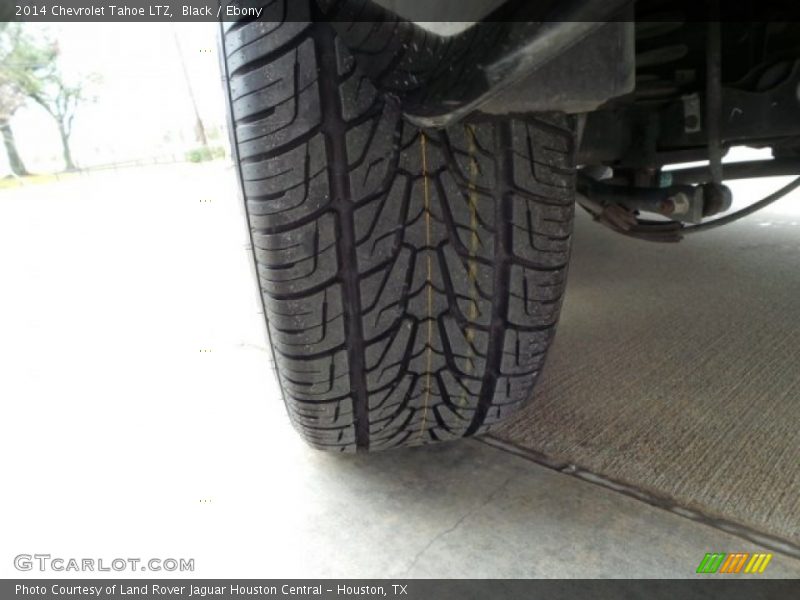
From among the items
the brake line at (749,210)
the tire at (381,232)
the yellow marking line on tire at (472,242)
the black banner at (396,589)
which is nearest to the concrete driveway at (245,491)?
the black banner at (396,589)

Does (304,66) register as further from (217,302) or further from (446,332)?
(217,302)

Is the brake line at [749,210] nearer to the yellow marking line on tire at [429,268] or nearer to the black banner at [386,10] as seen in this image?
the black banner at [386,10]

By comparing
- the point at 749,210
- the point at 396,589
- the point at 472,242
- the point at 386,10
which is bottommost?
the point at 396,589

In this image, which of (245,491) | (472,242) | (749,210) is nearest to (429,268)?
(472,242)

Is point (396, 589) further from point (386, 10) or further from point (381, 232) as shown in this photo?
point (386, 10)

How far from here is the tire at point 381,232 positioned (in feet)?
2.44

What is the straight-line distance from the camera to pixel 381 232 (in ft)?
2.70

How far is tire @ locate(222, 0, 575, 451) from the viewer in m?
0.74

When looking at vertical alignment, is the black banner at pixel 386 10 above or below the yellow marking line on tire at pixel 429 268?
above

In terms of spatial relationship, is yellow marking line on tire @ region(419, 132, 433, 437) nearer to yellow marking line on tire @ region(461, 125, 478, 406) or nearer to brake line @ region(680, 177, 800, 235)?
yellow marking line on tire @ region(461, 125, 478, 406)

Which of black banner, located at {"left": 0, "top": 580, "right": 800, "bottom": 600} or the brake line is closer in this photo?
black banner, located at {"left": 0, "top": 580, "right": 800, "bottom": 600}

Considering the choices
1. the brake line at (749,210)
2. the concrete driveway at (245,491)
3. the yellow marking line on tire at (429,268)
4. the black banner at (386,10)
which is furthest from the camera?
the brake line at (749,210)

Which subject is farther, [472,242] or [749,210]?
[749,210]

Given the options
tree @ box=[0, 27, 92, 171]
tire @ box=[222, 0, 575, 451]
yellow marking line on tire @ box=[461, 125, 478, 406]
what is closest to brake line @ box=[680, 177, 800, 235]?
tire @ box=[222, 0, 575, 451]
